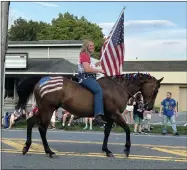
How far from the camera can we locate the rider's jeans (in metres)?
9.19

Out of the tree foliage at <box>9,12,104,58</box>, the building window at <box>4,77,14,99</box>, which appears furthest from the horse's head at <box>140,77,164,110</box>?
the tree foliage at <box>9,12,104,58</box>

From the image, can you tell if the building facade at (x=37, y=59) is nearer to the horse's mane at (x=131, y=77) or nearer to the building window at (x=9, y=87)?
the building window at (x=9, y=87)

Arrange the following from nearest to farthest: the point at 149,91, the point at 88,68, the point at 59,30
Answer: the point at 88,68 → the point at 149,91 → the point at 59,30

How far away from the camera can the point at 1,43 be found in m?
7.55

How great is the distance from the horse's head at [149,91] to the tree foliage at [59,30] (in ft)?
158

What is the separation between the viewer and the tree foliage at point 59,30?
60.6 metres

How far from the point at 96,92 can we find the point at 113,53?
2.98 m

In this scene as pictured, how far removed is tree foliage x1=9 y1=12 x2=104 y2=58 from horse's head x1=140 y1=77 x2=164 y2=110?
48144mm

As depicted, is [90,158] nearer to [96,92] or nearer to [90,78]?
[96,92]

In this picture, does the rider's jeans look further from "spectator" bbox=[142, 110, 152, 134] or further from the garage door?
the garage door

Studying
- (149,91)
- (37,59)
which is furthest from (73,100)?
(37,59)

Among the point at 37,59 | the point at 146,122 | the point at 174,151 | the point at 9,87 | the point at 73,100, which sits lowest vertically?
the point at 174,151

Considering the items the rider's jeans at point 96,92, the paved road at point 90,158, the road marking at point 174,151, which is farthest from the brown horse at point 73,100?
the road marking at point 174,151

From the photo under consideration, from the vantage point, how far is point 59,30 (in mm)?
60719
